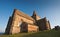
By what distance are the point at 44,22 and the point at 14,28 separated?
20821mm

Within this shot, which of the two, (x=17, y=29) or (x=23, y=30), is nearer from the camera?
(x=17, y=29)

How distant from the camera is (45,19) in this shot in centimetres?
4838

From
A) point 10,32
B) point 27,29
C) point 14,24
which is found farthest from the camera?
point 27,29

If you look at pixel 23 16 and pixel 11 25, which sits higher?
pixel 23 16

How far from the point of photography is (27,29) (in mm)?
35750

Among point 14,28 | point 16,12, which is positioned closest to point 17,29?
point 14,28

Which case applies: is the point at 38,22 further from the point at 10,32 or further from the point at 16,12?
the point at 10,32

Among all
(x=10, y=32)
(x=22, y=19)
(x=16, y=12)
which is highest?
(x=16, y=12)

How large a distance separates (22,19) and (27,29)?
18.7ft

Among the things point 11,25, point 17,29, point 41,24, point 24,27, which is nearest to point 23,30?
point 24,27

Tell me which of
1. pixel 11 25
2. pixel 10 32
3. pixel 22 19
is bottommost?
pixel 10 32

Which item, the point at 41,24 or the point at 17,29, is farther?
the point at 41,24

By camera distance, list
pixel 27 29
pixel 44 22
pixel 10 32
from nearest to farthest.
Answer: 1. pixel 10 32
2. pixel 27 29
3. pixel 44 22

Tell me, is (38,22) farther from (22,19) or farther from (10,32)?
(10,32)
